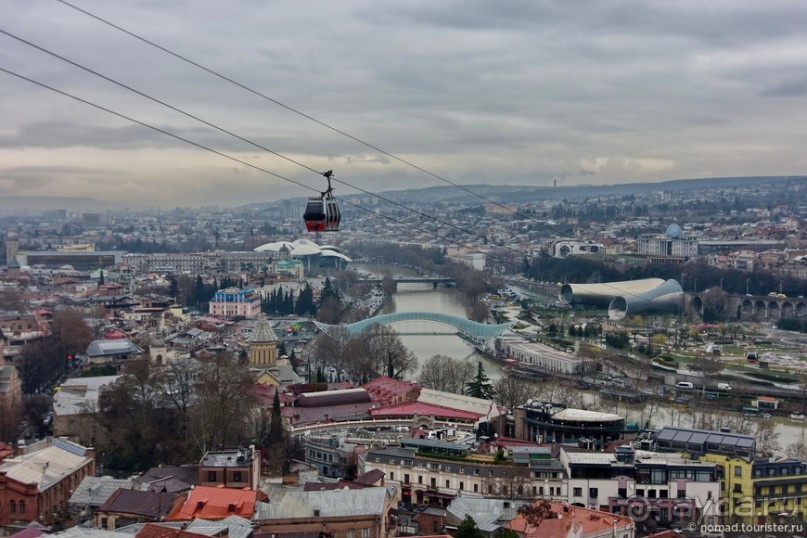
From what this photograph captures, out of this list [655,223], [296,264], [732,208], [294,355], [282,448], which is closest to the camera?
[282,448]

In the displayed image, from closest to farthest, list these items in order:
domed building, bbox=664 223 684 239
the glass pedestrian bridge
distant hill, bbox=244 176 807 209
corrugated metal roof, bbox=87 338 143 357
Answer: corrugated metal roof, bbox=87 338 143 357 → the glass pedestrian bridge → domed building, bbox=664 223 684 239 → distant hill, bbox=244 176 807 209

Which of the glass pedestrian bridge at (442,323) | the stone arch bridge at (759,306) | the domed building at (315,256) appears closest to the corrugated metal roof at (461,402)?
the glass pedestrian bridge at (442,323)

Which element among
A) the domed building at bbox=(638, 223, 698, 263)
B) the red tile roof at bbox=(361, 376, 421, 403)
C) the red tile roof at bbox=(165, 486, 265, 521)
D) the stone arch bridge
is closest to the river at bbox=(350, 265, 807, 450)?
the red tile roof at bbox=(361, 376, 421, 403)

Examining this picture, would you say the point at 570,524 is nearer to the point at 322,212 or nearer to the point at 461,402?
the point at 322,212

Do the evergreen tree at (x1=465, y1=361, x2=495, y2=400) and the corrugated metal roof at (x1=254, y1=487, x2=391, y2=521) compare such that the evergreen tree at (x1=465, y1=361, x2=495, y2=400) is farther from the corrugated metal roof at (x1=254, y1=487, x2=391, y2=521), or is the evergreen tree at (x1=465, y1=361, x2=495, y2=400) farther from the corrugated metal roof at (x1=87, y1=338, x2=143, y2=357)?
the corrugated metal roof at (x1=254, y1=487, x2=391, y2=521)

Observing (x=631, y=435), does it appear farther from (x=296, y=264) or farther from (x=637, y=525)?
(x=296, y=264)

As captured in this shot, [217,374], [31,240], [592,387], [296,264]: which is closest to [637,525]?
[217,374]
